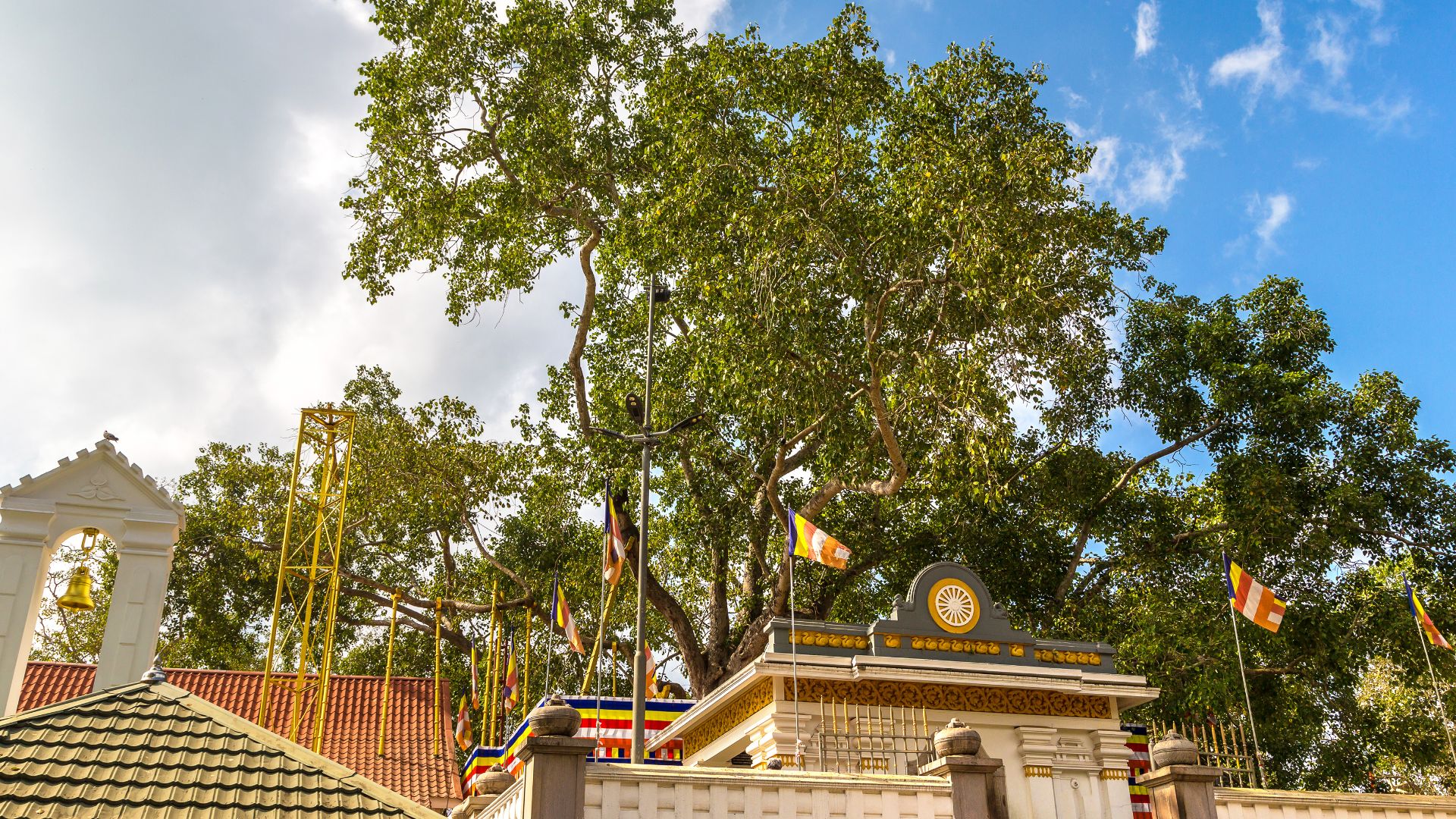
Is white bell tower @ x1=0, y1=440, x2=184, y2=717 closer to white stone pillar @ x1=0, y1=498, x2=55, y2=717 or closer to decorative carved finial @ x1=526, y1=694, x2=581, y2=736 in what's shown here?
white stone pillar @ x1=0, y1=498, x2=55, y2=717

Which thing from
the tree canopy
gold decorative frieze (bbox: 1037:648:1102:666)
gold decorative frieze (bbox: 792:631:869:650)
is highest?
the tree canopy

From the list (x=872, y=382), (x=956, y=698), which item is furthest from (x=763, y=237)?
(x=956, y=698)

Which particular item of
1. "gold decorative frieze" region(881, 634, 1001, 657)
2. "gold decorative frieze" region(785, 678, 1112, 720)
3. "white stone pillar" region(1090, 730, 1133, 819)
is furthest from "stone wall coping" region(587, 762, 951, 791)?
"white stone pillar" region(1090, 730, 1133, 819)

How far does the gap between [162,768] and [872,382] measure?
13134mm

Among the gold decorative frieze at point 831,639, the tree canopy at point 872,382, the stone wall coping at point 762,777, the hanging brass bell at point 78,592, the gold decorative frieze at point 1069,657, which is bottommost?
the stone wall coping at point 762,777

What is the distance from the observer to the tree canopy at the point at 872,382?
18859mm

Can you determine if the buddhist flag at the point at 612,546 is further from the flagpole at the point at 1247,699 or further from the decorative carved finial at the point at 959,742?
the flagpole at the point at 1247,699

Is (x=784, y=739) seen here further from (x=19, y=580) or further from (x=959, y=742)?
(x=19, y=580)

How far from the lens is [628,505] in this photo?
2434 centimetres

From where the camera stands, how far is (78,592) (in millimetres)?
9656

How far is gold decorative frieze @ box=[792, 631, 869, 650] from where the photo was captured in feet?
48.2

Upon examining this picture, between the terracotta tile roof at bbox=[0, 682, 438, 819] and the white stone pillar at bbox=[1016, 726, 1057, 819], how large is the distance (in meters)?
9.53

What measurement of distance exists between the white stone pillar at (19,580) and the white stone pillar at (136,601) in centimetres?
60

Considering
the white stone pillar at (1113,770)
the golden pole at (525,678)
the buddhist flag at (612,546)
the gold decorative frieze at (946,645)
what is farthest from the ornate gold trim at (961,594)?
the golden pole at (525,678)
